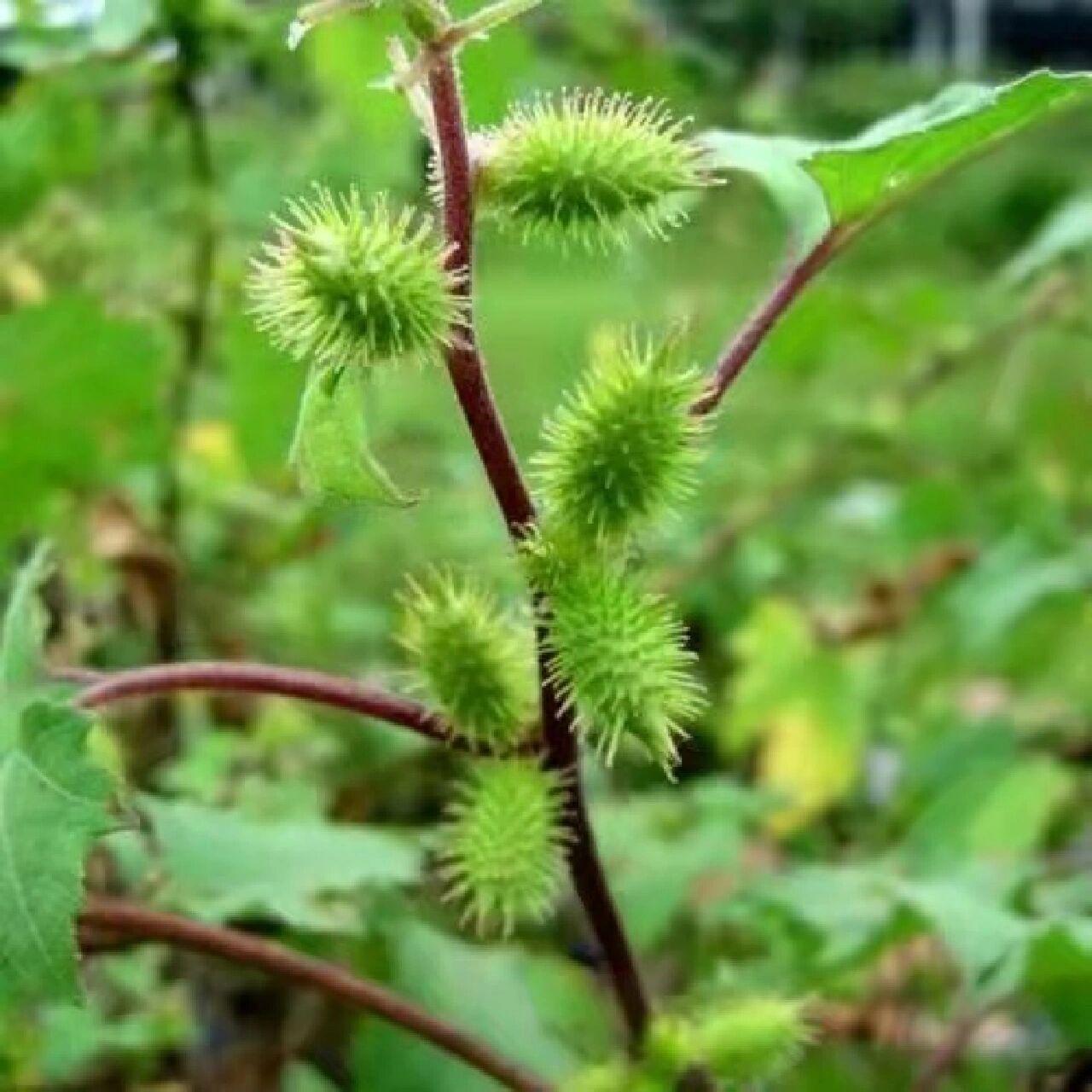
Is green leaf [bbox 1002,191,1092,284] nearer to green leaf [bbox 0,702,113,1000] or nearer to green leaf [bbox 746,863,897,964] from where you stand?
green leaf [bbox 746,863,897,964]

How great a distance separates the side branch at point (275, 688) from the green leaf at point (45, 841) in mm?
30

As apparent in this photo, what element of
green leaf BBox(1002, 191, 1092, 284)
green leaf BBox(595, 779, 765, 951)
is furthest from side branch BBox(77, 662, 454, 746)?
green leaf BBox(1002, 191, 1092, 284)

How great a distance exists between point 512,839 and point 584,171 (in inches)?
8.6

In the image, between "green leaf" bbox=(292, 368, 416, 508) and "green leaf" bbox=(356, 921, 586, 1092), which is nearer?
"green leaf" bbox=(292, 368, 416, 508)

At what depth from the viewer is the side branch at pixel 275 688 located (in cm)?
85

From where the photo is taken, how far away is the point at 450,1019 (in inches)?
45.9

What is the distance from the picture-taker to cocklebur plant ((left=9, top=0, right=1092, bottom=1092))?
75cm

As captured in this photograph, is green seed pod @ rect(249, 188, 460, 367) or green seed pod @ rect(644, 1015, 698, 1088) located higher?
green seed pod @ rect(249, 188, 460, 367)

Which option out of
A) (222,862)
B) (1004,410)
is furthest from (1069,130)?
(222,862)

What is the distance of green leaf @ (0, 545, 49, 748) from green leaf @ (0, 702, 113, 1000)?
2cm

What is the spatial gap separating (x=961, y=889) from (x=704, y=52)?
3.00 ft

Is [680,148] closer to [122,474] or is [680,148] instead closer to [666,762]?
[666,762]

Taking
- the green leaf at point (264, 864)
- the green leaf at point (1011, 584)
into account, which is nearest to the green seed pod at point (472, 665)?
the green leaf at point (264, 864)

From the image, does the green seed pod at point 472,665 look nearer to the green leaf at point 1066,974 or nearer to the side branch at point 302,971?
the side branch at point 302,971
